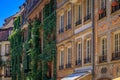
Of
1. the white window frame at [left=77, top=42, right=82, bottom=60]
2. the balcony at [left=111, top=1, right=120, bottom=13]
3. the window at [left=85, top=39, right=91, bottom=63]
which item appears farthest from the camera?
the white window frame at [left=77, top=42, right=82, bottom=60]

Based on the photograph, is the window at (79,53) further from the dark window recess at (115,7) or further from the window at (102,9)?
the dark window recess at (115,7)

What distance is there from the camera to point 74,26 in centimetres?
3120

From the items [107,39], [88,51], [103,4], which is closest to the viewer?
[107,39]

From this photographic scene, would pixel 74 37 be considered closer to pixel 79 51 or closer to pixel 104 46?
pixel 79 51

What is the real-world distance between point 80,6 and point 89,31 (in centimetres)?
367

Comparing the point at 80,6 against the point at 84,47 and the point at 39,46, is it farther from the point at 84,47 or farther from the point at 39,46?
the point at 39,46

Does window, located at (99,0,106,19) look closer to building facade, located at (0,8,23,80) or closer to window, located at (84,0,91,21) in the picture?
window, located at (84,0,91,21)

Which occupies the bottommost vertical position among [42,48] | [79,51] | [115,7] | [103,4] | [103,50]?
[103,50]

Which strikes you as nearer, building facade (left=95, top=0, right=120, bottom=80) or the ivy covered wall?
building facade (left=95, top=0, right=120, bottom=80)

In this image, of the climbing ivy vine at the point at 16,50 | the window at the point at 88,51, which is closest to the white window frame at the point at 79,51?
the window at the point at 88,51

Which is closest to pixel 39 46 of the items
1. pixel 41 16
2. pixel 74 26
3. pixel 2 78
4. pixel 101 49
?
pixel 41 16

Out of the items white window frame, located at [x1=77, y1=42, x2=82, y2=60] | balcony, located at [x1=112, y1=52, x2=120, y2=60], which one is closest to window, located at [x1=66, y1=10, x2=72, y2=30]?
white window frame, located at [x1=77, y1=42, x2=82, y2=60]

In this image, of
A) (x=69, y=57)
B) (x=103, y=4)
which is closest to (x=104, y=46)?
(x=103, y=4)

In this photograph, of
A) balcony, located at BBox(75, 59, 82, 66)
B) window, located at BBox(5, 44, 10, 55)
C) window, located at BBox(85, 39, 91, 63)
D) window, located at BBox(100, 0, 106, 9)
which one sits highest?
window, located at BBox(100, 0, 106, 9)
